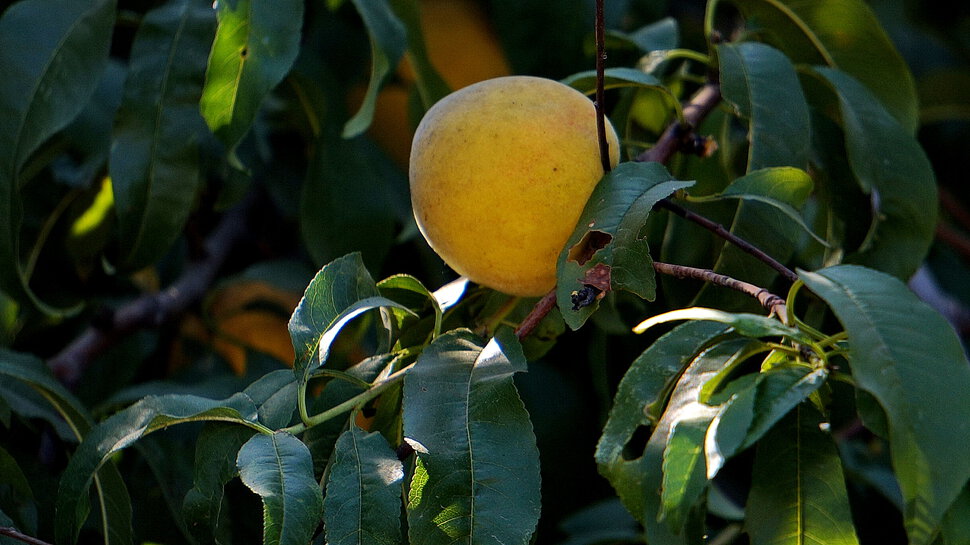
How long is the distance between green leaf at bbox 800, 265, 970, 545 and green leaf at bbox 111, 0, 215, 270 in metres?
0.62

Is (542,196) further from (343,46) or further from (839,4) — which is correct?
(343,46)

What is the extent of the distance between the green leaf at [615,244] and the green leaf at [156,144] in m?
0.44

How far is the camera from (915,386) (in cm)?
43

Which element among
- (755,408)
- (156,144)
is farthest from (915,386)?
(156,144)

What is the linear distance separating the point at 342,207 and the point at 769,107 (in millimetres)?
484

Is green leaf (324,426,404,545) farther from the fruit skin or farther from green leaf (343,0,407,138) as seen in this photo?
green leaf (343,0,407,138)

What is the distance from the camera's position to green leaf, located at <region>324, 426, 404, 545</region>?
0.52 meters

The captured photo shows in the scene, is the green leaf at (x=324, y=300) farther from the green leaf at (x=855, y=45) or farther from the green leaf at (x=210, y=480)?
the green leaf at (x=855, y=45)

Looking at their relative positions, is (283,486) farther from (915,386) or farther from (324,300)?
(915,386)

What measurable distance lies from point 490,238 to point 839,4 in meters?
0.55

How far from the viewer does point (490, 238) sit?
25.7 inches

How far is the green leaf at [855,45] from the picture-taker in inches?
38.5

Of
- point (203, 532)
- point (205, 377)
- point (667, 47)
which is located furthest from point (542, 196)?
point (205, 377)

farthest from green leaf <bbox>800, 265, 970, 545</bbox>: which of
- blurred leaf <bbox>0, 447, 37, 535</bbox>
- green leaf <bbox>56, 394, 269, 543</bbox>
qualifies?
blurred leaf <bbox>0, 447, 37, 535</bbox>
